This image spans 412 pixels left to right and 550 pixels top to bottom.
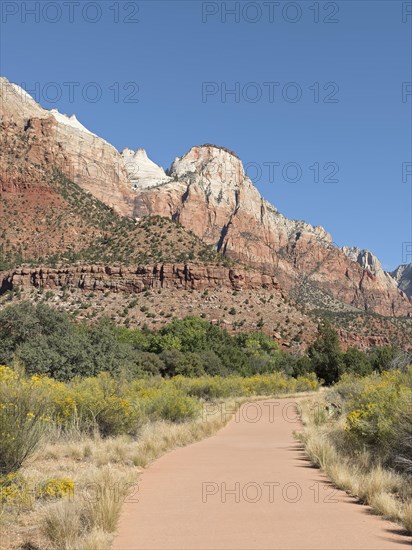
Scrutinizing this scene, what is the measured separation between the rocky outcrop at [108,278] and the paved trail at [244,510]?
198ft

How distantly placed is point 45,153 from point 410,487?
105m

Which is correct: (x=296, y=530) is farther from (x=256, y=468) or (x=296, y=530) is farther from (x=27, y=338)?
(x=27, y=338)

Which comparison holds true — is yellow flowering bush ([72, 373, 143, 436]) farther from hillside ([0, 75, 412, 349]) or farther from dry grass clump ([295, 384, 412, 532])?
hillside ([0, 75, 412, 349])

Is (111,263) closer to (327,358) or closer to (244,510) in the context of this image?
(327,358)

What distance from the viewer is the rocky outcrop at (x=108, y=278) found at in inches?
2867

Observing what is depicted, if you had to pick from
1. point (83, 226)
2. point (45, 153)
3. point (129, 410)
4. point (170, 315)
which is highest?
point (45, 153)

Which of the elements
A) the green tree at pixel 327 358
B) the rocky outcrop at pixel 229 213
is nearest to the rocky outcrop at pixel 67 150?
the rocky outcrop at pixel 229 213

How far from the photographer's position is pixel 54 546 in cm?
604

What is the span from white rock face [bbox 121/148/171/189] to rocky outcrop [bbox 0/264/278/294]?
10020 cm

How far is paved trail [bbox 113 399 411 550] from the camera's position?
6.32 m

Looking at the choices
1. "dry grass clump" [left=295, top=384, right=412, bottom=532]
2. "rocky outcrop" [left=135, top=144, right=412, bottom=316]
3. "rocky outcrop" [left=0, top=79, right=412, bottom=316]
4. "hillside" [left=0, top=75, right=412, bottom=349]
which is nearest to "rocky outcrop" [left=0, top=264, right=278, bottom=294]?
"hillside" [left=0, top=75, right=412, bottom=349]

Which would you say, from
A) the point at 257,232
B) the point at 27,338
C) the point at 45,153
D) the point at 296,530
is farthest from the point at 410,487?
the point at 257,232

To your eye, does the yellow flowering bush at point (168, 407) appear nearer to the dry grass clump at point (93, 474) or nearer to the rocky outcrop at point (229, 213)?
the dry grass clump at point (93, 474)

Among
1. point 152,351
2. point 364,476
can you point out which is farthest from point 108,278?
point 364,476
